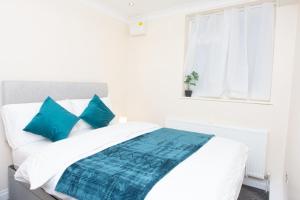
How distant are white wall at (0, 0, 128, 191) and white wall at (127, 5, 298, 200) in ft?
1.41

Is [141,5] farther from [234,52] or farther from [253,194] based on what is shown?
[253,194]

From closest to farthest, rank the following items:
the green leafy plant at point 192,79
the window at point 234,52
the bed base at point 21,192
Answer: the bed base at point 21,192 → the window at point 234,52 → the green leafy plant at point 192,79

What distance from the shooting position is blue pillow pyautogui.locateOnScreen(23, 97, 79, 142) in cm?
205

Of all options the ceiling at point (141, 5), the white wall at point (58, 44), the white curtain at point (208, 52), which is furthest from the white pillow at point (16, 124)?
the white curtain at point (208, 52)

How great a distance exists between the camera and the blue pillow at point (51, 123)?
205cm

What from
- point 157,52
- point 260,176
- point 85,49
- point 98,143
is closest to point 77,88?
point 85,49

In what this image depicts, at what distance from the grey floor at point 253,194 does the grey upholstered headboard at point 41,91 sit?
2485 mm

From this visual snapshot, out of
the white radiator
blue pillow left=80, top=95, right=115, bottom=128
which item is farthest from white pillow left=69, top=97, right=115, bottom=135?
the white radiator

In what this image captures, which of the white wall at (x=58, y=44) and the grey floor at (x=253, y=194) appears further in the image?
the grey floor at (x=253, y=194)

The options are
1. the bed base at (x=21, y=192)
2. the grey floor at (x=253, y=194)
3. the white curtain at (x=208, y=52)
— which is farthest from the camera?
the white curtain at (x=208, y=52)

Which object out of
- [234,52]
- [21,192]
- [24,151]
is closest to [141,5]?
[234,52]

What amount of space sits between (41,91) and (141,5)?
201 cm

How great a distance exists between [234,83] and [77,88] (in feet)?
7.47

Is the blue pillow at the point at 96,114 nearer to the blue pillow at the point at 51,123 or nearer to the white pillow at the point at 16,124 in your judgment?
the blue pillow at the point at 51,123
